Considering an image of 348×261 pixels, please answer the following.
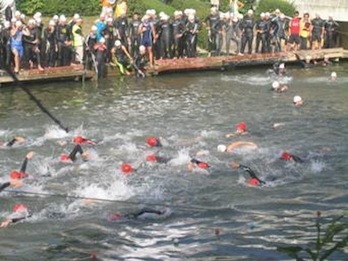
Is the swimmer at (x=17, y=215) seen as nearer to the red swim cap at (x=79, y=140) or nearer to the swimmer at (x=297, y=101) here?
the red swim cap at (x=79, y=140)

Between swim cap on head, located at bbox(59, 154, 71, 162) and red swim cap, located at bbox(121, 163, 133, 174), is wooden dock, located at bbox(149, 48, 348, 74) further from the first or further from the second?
red swim cap, located at bbox(121, 163, 133, 174)

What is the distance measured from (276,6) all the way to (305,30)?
5853mm

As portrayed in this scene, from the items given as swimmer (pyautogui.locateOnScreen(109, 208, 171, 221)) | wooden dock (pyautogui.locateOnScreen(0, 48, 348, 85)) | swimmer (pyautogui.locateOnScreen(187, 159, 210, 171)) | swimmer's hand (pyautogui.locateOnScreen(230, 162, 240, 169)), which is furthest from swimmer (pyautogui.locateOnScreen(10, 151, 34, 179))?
wooden dock (pyautogui.locateOnScreen(0, 48, 348, 85))

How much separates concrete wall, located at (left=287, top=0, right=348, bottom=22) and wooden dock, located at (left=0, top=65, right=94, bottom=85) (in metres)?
14.0

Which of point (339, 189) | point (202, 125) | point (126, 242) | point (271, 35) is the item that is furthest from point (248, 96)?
point (126, 242)

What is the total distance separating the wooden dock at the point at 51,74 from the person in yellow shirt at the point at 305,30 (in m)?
9.63

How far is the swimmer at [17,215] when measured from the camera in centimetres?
1116

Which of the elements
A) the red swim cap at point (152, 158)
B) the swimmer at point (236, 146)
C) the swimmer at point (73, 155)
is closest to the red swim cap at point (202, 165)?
the red swim cap at point (152, 158)

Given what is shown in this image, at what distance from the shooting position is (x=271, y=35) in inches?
1133

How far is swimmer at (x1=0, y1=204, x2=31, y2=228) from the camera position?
11164mm

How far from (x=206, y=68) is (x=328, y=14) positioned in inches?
374

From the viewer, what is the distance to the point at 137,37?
25.1 m

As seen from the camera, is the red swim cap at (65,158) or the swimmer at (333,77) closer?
the red swim cap at (65,158)

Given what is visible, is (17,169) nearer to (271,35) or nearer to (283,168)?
(283,168)
